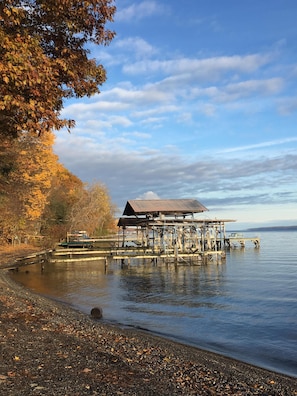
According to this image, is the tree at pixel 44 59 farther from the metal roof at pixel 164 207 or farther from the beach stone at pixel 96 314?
the metal roof at pixel 164 207

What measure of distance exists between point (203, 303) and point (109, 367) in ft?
35.5

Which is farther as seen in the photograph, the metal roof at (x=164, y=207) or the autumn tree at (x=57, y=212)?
the autumn tree at (x=57, y=212)

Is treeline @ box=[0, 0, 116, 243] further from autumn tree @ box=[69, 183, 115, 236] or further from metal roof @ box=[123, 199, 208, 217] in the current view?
autumn tree @ box=[69, 183, 115, 236]

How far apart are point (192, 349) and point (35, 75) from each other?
7.81m

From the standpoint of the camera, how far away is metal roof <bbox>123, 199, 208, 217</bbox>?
120 feet

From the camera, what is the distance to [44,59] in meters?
6.97

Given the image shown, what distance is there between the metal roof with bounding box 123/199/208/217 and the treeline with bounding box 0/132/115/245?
390 inches

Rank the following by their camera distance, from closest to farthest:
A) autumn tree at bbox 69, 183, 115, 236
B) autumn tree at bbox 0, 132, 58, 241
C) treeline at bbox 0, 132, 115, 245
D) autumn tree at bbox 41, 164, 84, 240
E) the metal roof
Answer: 1. treeline at bbox 0, 132, 115, 245
2. autumn tree at bbox 0, 132, 58, 241
3. the metal roof
4. autumn tree at bbox 41, 164, 84, 240
5. autumn tree at bbox 69, 183, 115, 236

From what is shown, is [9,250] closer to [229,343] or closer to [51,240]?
[51,240]

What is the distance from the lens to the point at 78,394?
539 cm

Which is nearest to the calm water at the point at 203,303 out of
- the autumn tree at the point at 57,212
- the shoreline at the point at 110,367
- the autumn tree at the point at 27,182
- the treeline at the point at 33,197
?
the shoreline at the point at 110,367

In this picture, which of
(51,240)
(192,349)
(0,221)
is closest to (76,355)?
(192,349)

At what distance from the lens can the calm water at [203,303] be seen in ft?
35.7

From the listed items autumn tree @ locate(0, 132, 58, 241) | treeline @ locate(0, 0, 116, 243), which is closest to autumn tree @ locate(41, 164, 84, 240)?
autumn tree @ locate(0, 132, 58, 241)
